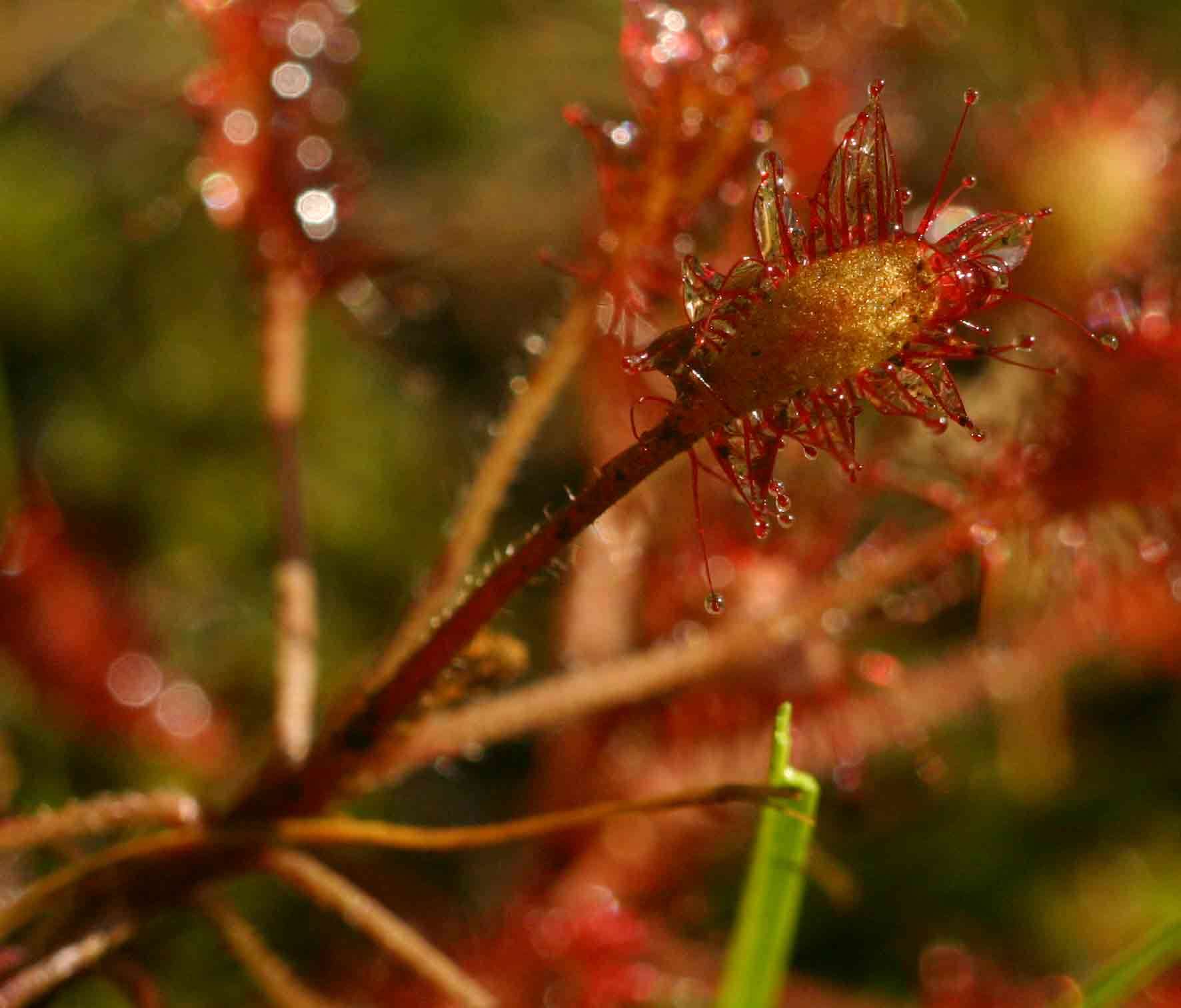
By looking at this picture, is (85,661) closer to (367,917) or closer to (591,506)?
(367,917)

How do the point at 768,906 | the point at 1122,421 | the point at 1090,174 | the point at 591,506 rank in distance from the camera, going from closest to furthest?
the point at 591,506, the point at 768,906, the point at 1122,421, the point at 1090,174

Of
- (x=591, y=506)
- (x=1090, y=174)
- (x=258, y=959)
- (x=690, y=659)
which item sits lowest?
(x=258, y=959)

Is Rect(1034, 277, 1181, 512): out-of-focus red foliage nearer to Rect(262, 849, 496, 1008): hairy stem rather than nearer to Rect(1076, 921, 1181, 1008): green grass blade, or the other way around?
Rect(1076, 921, 1181, 1008): green grass blade

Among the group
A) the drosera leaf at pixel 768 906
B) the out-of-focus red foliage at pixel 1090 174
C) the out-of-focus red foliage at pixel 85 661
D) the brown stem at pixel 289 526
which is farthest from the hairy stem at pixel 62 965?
the out-of-focus red foliage at pixel 1090 174

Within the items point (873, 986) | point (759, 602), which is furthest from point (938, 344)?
point (873, 986)

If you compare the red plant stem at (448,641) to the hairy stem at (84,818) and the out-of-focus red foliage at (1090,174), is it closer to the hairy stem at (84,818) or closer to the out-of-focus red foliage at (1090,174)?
the hairy stem at (84,818)

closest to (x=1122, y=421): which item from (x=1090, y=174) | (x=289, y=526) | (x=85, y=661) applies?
(x=1090, y=174)
